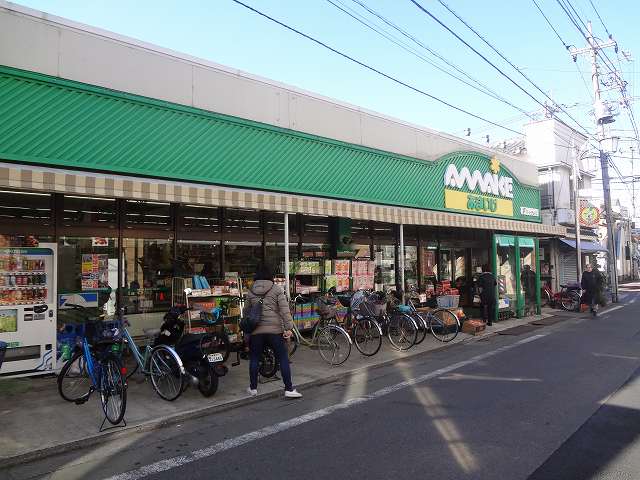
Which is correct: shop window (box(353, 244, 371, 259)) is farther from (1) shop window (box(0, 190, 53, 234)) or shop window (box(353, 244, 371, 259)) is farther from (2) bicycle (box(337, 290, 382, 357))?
(1) shop window (box(0, 190, 53, 234))

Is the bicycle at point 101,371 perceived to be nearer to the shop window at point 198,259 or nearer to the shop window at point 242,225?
the shop window at point 198,259

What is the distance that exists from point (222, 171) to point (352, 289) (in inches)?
190

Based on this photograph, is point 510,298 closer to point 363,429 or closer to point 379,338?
point 379,338

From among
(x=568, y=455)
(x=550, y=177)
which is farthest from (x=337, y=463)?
(x=550, y=177)

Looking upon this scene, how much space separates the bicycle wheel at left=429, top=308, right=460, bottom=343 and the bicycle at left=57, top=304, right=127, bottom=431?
7348 mm

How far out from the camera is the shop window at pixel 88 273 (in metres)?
8.26

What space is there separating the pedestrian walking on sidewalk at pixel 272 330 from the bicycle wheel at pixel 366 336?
3.01 meters

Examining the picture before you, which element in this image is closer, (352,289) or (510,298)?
(352,289)

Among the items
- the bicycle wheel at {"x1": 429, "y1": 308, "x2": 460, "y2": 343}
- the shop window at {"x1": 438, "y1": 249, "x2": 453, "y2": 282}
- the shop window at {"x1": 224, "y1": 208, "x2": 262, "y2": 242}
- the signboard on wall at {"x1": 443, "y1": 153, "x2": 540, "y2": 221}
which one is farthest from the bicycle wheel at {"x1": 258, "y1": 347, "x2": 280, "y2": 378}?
the shop window at {"x1": 438, "y1": 249, "x2": 453, "y2": 282}

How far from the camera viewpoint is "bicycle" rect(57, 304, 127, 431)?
5398 millimetres

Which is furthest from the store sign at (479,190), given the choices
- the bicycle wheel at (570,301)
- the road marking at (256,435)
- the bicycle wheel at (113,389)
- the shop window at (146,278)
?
the bicycle wheel at (113,389)

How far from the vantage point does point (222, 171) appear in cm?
930

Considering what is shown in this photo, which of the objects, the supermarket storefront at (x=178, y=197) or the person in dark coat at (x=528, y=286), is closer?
the supermarket storefront at (x=178, y=197)

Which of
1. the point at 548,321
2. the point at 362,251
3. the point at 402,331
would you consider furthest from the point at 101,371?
the point at 548,321
